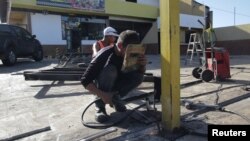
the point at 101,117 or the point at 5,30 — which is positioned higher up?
the point at 5,30

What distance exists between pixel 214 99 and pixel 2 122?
3.33 metres

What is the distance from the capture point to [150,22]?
31156 millimetres

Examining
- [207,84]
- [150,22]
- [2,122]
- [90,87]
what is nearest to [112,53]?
[90,87]

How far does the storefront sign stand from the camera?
21891mm

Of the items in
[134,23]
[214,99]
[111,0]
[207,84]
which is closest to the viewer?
[214,99]

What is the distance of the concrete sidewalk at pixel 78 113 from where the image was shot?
3.85 m

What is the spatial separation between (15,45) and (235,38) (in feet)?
62.6

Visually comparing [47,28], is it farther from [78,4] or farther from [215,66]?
[215,66]

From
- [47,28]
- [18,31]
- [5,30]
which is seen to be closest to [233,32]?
[47,28]

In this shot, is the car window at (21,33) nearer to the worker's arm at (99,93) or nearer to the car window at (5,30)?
the car window at (5,30)

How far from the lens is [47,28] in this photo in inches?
898

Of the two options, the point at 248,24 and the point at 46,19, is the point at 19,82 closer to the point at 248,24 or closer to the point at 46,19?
the point at 46,19

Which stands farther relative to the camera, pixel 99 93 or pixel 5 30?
pixel 5 30

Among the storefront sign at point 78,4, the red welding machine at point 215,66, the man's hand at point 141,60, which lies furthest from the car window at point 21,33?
the man's hand at point 141,60
